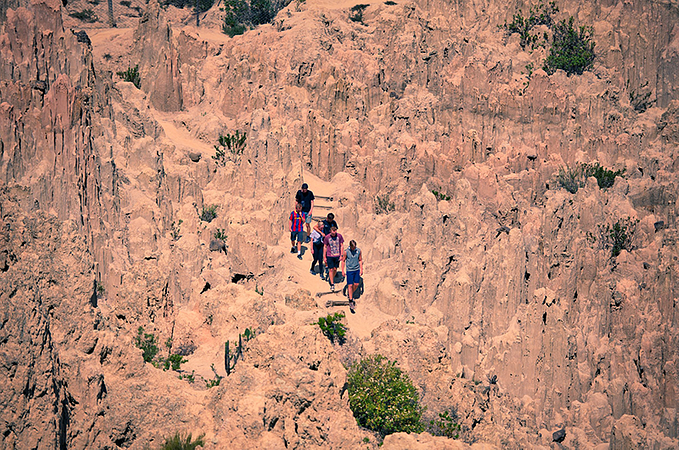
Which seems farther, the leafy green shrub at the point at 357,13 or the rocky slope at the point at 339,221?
the leafy green shrub at the point at 357,13

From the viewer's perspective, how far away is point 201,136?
25766 millimetres

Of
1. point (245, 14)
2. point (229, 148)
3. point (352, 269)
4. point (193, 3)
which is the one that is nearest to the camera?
point (352, 269)

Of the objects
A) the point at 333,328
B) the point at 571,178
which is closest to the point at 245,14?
the point at 571,178

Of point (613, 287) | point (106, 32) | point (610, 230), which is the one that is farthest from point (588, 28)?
point (106, 32)

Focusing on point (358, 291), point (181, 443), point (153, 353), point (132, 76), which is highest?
point (132, 76)

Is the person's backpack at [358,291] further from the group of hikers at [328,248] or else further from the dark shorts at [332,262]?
the dark shorts at [332,262]

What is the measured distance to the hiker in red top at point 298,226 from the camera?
18.8m

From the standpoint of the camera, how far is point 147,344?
11703mm

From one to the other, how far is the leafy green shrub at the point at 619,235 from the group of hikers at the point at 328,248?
1526 centimetres

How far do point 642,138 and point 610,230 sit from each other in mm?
8898

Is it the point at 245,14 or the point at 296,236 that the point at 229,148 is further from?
the point at 245,14

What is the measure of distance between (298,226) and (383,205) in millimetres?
8600

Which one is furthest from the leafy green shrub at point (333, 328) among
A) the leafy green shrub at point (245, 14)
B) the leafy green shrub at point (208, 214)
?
the leafy green shrub at point (245, 14)

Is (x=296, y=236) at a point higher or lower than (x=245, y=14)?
lower
